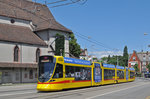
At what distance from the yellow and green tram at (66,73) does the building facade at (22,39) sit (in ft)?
52.9

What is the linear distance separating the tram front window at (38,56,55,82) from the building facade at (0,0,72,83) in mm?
19530

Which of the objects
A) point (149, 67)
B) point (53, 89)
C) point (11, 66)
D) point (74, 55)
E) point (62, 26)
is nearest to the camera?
point (53, 89)

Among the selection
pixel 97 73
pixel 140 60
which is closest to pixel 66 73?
pixel 97 73

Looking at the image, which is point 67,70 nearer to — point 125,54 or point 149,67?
point 149,67

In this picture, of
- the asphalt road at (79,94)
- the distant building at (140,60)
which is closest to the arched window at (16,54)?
the asphalt road at (79,94)

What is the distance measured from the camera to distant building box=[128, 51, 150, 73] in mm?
116875

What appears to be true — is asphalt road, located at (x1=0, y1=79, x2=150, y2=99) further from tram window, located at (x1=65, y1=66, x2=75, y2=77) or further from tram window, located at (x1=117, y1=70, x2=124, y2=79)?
tram window, located at (x1=117, y1=70, x2=124, y2=79)

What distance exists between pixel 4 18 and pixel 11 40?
21.2 feet

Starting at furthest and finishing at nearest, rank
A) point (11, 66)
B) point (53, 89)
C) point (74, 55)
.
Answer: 1. point (74, 55)
2. point (11, 66)
3. point (53, 89)

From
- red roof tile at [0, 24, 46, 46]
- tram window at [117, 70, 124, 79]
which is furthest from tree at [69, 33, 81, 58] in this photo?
tram window at [117, 70, 124, 79]

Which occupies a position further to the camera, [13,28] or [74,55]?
[74,55]

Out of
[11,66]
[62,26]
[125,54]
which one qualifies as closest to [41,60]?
[11,66]

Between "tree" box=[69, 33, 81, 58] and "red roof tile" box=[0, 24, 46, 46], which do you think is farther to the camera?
"tree" box=[69, 33, 81, 58]

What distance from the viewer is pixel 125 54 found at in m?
120
